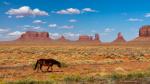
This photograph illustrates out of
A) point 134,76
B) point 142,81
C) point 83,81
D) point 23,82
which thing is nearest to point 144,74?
point 134,76

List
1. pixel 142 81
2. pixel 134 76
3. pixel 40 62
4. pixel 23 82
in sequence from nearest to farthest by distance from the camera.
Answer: pixel 23 82 < pixel 142 81 < pixel 134 76 < pixel 40 62

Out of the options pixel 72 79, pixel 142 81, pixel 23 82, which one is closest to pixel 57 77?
pixel 72 79

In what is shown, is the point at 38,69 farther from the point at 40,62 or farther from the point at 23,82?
the point at 23,82

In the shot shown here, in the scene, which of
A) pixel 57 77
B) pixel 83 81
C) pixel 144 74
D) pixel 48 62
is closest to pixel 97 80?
pixel 83 81

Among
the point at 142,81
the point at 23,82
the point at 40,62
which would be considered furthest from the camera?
the point at 40,62

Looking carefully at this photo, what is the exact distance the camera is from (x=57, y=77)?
2292 cm

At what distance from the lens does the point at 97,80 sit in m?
22.0

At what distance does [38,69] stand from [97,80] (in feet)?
21.9

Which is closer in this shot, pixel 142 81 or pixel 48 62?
pixel 142 81

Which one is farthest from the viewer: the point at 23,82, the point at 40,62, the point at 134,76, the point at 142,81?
Answer: the point at 40,62

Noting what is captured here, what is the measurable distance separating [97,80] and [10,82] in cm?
517

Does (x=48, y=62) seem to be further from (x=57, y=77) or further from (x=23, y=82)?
(x=23, y=82)

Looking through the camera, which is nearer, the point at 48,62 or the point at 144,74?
the point at 144,74

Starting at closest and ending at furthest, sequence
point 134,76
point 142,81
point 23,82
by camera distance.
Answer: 1. point 23,82
2. point 142,81
3. point 134,76
